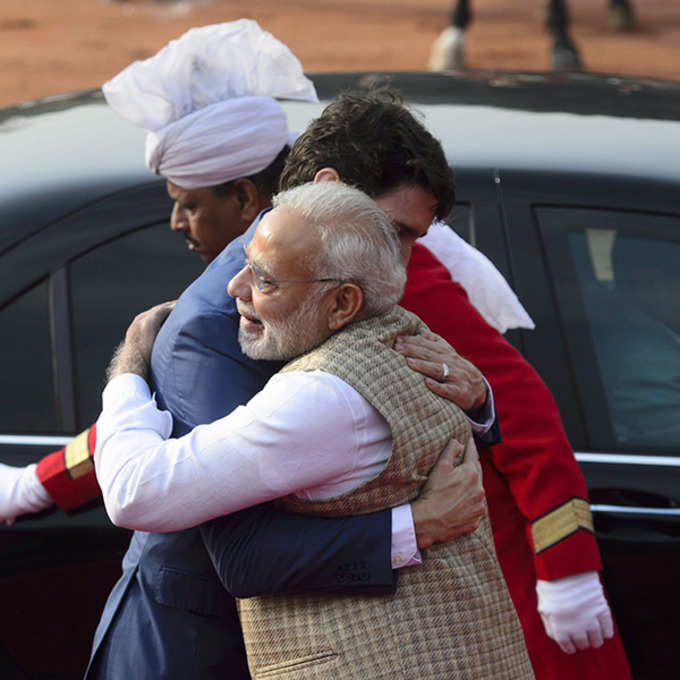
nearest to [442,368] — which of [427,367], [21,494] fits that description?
[427,367]

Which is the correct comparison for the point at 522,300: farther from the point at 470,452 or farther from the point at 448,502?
the point at 448,502

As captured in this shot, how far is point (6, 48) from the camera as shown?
47.1 ft

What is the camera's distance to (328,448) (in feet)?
5.57

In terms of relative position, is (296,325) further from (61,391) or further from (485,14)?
(485,14)

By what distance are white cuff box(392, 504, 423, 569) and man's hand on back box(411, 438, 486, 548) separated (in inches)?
0.4

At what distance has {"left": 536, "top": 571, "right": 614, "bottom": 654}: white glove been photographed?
2322 mm

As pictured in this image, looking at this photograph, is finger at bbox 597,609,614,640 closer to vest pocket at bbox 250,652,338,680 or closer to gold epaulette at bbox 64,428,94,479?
vest pocket at bbox 250,652,338,680

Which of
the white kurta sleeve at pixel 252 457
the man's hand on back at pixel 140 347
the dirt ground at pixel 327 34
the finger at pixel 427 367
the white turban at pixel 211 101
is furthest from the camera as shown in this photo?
the dirt ground at pixel 327 34

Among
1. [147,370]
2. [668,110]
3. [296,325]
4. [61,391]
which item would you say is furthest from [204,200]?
[668,110]

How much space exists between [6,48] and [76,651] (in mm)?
12915

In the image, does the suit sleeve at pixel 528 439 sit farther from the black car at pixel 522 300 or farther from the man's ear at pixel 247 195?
the man's ear at pixel 247 195

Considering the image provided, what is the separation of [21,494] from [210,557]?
2.59 feet

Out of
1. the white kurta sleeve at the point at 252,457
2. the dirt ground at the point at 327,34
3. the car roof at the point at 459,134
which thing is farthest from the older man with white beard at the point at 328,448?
the dirt ground at the point at 327,34

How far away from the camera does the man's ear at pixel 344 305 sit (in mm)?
1760
